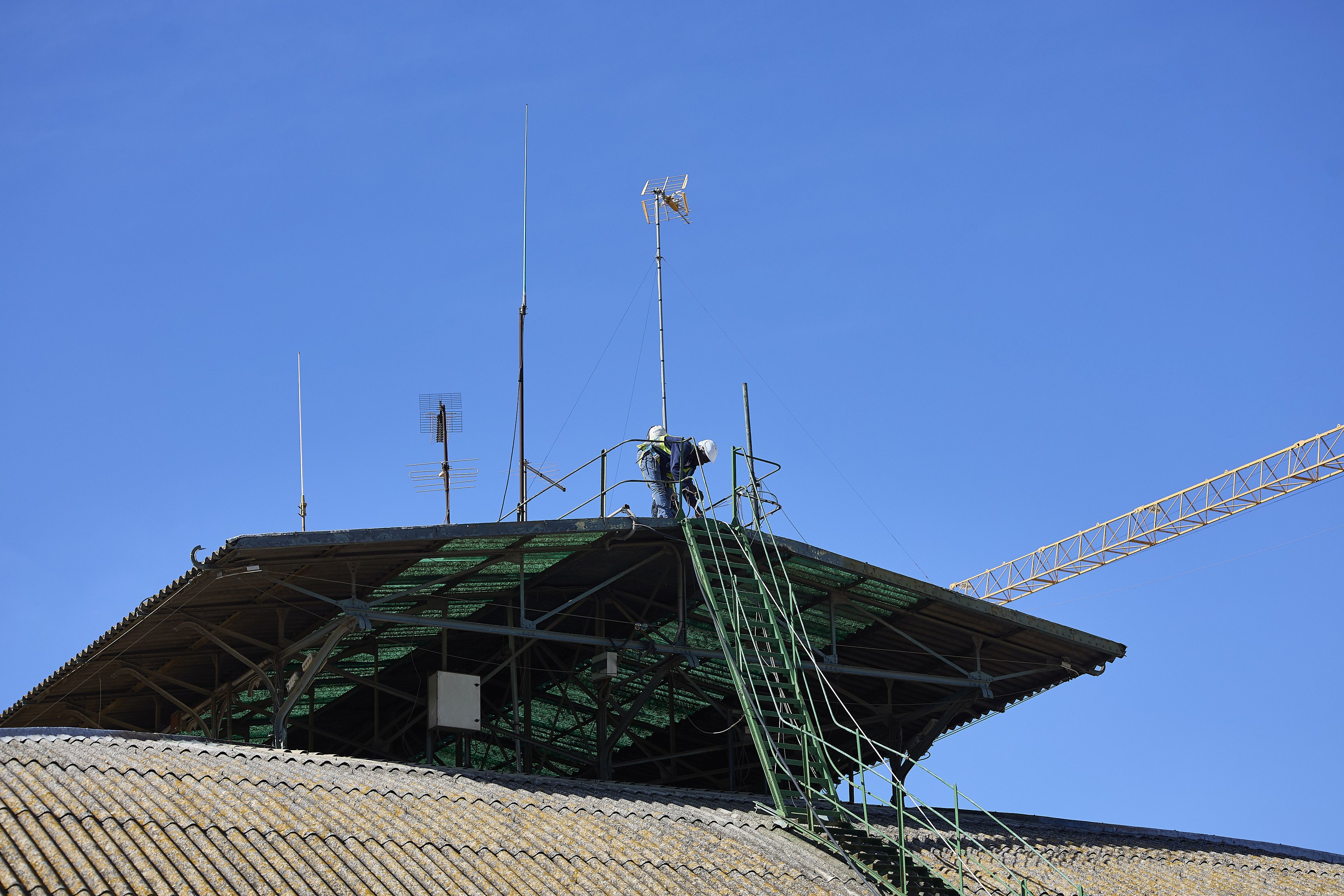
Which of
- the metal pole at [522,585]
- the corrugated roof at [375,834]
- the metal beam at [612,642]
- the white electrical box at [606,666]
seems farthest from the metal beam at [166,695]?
the white electrical box at [606,666]

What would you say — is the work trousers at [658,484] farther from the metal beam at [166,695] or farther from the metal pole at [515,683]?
the metal beam at [166,695]

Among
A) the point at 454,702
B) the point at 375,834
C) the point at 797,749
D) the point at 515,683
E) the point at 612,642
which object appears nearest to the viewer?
the point at 375,834

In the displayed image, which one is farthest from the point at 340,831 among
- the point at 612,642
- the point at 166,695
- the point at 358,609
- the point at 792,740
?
the point at 166,695

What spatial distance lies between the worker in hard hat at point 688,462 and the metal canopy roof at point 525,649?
93 centimetres

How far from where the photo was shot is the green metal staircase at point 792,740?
17734 mm

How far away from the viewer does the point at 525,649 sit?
74.3 ft

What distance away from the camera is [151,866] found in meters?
13.2

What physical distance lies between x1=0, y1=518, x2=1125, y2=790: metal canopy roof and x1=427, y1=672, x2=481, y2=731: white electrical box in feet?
1.81

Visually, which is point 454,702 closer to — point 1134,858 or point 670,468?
point 670,468

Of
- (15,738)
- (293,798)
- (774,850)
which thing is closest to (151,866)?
(293,798)

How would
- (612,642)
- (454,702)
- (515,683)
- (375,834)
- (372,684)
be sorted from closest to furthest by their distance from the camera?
1. (375,834)
2. (454,702)
3. (612,642)
4. (515,683)
5. (372,684)

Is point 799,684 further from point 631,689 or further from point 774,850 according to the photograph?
point 774,850

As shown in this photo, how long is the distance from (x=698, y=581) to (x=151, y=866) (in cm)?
989

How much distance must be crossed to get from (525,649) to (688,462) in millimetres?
3746
